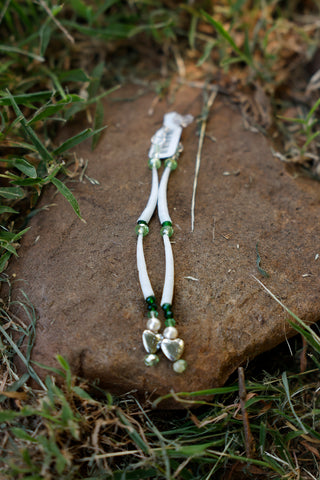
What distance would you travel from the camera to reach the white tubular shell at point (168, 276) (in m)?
1.73

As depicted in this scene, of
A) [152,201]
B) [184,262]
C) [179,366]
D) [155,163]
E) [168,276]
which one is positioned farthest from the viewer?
[155,163]

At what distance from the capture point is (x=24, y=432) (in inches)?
58.6

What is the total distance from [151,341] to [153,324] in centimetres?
7

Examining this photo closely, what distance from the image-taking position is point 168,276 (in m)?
1.79

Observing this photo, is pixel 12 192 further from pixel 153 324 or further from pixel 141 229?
pixel 153 324

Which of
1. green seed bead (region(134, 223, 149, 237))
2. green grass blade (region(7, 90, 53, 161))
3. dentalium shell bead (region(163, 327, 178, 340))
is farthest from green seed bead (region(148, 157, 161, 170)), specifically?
dentalium shell bead (region(163, 327, 178, 340))

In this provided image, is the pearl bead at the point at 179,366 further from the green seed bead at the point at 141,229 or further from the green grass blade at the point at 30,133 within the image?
the green grass blade at the point at 30,133

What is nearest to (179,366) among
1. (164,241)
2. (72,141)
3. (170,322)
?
(170,322)

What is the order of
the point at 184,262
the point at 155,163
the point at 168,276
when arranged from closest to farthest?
the point at 168,276, the point at 184,262, the point at 155,163

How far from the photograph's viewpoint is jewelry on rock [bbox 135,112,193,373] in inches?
64.9

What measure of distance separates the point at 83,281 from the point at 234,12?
2.16 metres

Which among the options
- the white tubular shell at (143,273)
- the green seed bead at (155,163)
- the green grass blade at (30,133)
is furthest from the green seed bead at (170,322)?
the green grass blade at (30,133)

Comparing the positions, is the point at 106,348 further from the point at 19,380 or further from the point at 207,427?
the point at 207,427

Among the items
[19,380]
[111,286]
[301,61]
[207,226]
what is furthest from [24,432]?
[301,61]
